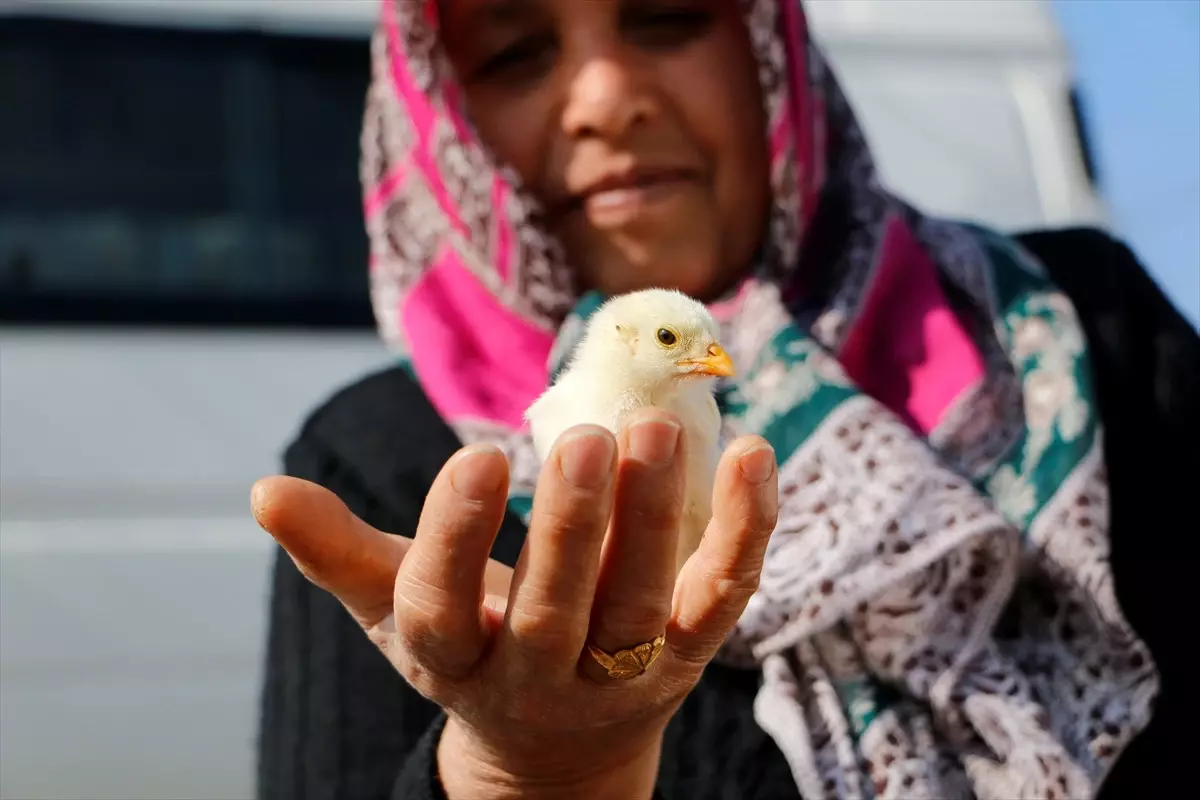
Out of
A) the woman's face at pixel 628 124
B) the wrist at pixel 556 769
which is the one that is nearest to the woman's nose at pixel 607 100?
the woman's face at pixel 628 124

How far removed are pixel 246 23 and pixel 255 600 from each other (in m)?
1.50

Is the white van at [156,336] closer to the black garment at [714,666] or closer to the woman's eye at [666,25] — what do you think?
the black garment at [714,666]

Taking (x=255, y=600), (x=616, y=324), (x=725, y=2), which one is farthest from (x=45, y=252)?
(x=616, y=324)

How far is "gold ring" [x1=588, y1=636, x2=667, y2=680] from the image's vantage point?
86cm

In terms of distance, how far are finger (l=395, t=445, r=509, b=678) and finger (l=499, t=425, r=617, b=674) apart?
3 cm

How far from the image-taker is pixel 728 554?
0.83 m

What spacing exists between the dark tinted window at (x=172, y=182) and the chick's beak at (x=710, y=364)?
163 centimetres

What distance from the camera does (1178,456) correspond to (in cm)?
175

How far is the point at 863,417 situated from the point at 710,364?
573mm

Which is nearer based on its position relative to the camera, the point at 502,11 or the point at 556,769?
the point at 556,769

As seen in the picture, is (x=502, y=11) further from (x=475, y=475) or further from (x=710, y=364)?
(x=475, y=475)

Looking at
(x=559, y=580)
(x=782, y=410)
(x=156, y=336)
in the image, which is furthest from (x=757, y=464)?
(x=156, y=336)

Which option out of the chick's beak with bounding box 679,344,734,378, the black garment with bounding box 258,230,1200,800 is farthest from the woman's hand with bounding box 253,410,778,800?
the black garment with bounding box 258,230,1200,800

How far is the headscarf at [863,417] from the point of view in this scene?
1395 mm
